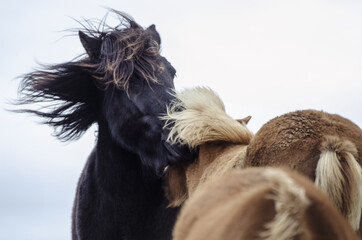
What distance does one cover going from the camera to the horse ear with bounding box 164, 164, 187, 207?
458 centimetres

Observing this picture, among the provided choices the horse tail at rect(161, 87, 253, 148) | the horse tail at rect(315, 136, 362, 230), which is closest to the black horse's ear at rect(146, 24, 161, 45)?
the horse tail at rect(161, 87, 253, 148)

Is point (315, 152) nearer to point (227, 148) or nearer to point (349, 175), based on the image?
point (349, 175)

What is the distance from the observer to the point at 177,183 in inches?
185

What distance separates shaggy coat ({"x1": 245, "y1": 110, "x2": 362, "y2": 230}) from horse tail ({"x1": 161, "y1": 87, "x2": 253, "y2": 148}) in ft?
2.29

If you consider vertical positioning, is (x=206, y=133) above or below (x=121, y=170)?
above

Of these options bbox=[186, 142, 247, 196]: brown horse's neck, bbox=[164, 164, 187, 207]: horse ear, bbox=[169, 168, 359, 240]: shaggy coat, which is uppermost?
bbox=[169, 168, 359, 240]: shaggy coat

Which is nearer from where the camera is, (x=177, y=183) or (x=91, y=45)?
(x=177, y=183)

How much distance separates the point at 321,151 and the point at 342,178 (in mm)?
193

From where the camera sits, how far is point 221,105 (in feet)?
14.4

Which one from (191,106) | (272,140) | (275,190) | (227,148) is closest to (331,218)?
(275,190)

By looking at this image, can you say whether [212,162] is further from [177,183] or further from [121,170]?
[121,170]

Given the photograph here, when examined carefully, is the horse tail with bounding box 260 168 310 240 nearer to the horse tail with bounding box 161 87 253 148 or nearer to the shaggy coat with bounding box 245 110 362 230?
the shaggy coat with bounding box 245 110 362 230

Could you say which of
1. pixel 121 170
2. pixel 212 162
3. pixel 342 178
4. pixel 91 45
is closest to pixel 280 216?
pixel 342 178

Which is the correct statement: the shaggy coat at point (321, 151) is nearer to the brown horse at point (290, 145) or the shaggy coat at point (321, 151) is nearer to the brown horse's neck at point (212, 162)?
the brown horse at point (290, 145)
